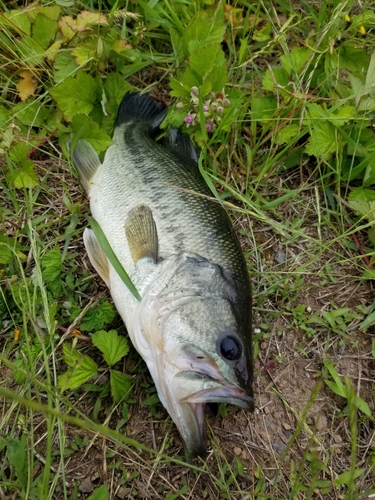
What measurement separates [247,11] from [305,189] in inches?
60.6

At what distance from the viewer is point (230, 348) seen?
2094 millimetres

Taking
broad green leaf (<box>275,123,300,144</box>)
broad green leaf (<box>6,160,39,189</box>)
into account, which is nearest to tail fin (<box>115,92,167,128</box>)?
broad green leaf (<box>6,160,39,189</box>)

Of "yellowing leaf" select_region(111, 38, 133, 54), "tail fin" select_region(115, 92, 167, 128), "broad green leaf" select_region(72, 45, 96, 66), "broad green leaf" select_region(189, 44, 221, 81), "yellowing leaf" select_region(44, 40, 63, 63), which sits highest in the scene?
"yellowing leaf" select_region(44, 40, 63, 63)

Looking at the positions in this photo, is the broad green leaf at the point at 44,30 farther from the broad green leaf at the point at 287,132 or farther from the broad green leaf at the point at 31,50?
the broad green leaf at the point at 287,132

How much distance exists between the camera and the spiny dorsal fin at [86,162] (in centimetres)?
290

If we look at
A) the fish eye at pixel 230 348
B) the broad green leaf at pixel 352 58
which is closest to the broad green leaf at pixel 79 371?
the fish eye at pixel 230 348

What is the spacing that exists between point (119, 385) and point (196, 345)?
0.61 m

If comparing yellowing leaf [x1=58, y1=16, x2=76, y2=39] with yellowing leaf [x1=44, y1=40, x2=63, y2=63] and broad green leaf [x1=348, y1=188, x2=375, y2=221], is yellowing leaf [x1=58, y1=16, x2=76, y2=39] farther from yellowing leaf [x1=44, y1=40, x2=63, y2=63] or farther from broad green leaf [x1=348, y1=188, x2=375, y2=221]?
broad green leaf [x1=348, y1=188, x2=375, y2=221]

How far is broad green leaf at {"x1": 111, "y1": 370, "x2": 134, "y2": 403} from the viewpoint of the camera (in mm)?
2404

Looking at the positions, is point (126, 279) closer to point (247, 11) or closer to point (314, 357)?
point (314, 357)

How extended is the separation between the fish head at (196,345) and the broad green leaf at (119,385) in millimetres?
240

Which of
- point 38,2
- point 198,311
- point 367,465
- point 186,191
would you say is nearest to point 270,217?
point 186,191

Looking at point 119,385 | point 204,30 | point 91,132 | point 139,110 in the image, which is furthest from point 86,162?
point 119,385

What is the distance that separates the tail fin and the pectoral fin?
0.91 m
